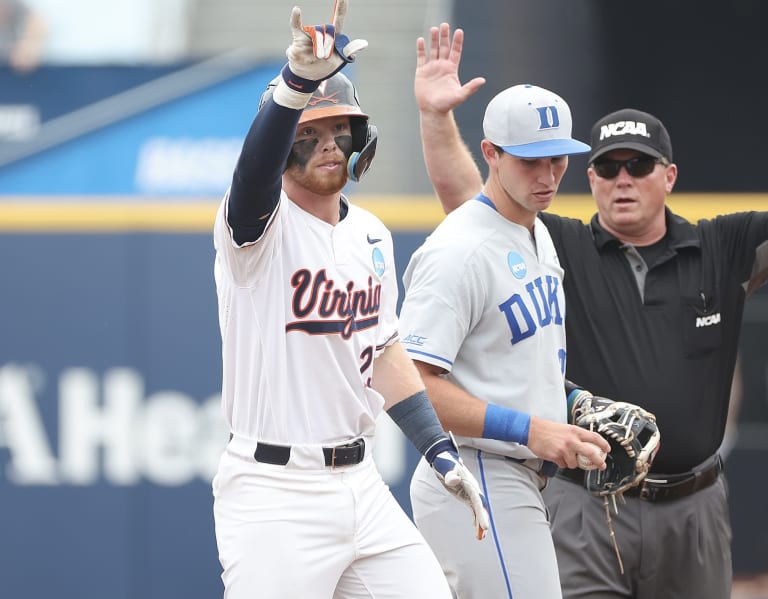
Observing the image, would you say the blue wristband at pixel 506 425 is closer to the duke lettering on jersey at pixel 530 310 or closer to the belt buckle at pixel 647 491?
the duke lettering on jersey at pixel 530 310

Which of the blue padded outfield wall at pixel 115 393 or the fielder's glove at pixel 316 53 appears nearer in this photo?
the fielder's glove at pixel 316 53

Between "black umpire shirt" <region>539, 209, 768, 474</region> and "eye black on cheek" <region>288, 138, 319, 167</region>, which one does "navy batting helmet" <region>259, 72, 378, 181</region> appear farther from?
"black umpire shirt" <region>539, 209, 768, 474</region>

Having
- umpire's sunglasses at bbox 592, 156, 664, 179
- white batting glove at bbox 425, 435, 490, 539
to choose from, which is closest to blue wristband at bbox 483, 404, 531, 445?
white batting glove at bbox 425, 435, 490, 539

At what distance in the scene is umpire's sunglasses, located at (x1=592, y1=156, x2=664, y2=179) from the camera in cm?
401

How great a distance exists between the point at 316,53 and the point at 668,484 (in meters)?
1.92

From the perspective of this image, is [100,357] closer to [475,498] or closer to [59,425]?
[59,425]

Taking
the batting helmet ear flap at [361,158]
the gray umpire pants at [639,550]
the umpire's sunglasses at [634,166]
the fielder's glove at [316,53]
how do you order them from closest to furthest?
the fielder's glove at [316,53] < the batting helmet ear flap at [361,158] < the gray umpire pants at [639,550] < the umpire's sunglasses at [634,166]

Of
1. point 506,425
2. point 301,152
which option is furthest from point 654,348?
point 301,152

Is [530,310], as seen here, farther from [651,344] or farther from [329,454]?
[329,454]

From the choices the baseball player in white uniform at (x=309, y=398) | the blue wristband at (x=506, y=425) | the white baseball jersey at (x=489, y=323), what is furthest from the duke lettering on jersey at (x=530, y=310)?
the baseball player in white uniform at (x=309, y=398)

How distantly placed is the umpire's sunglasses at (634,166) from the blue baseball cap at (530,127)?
16.0 inches

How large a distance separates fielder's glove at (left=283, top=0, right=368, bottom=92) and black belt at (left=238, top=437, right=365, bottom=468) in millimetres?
842

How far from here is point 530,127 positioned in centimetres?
357

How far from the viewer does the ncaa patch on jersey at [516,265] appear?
11.6 feet
